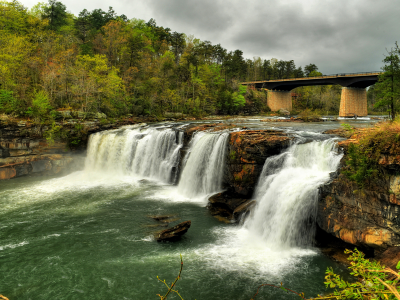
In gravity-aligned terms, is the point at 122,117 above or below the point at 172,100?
below

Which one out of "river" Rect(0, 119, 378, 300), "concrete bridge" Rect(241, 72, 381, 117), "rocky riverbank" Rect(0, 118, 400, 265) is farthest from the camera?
"concrete bridge" Rect(241, 72, 381, 117)

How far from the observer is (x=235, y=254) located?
995 cm

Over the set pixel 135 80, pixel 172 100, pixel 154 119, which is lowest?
pixel 154 119

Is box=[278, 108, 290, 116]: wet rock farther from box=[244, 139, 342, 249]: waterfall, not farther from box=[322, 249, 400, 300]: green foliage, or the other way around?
box=[322, 249, 400, 300]: green foliage

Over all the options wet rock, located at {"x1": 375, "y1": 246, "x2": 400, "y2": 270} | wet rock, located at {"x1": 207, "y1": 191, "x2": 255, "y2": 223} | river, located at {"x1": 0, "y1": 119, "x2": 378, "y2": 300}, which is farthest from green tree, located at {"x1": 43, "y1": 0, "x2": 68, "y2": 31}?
wet rock, located at {"x1": 375, "y1": 246, "x2": 400, "y2": 270}

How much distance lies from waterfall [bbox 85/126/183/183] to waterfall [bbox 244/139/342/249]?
28.6 ft

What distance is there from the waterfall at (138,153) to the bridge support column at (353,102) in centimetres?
3240

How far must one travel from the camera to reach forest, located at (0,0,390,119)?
27.4 metres

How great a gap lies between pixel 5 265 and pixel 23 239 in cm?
194

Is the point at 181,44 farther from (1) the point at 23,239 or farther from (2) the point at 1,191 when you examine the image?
(1) the point at 23,239

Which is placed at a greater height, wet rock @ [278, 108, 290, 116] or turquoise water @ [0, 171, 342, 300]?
wet rock @ [278, 108, 290, 116]

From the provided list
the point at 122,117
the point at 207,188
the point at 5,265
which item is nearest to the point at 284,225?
the point at 207,188

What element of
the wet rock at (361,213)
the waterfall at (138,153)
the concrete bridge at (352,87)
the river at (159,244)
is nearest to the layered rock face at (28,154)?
the waterfall at (138,153)

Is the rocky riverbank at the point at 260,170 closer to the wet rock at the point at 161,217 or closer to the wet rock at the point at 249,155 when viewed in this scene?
the wet rock at the point at 249,155
